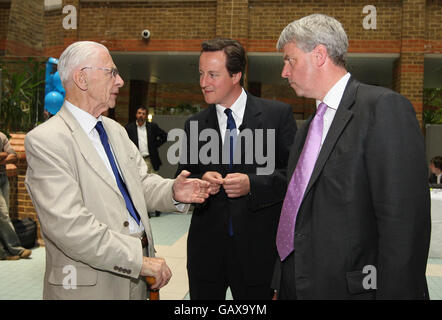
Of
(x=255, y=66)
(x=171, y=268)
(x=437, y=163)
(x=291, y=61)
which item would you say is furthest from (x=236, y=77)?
(x=255, y=66)

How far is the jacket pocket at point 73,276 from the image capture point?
1.71m

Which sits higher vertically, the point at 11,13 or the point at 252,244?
the point at 11,13

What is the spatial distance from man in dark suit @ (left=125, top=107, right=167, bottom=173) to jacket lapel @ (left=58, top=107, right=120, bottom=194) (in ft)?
23.3

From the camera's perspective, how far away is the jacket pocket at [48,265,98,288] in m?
1.71

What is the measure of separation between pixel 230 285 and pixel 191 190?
58 cm

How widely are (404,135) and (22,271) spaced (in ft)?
16.1

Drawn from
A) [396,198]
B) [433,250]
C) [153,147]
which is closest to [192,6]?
[153,147]

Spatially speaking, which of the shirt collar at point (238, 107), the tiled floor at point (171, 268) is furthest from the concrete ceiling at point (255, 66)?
the shirt collar at point (238, 107)

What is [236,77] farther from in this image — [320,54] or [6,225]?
[6,225]

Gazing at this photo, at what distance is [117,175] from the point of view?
6.21 feet

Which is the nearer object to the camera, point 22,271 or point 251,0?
point 22,271

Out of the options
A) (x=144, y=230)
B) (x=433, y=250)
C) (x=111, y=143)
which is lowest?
(x=433, y=250)

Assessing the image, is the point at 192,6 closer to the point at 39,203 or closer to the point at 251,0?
the point at 251,0
